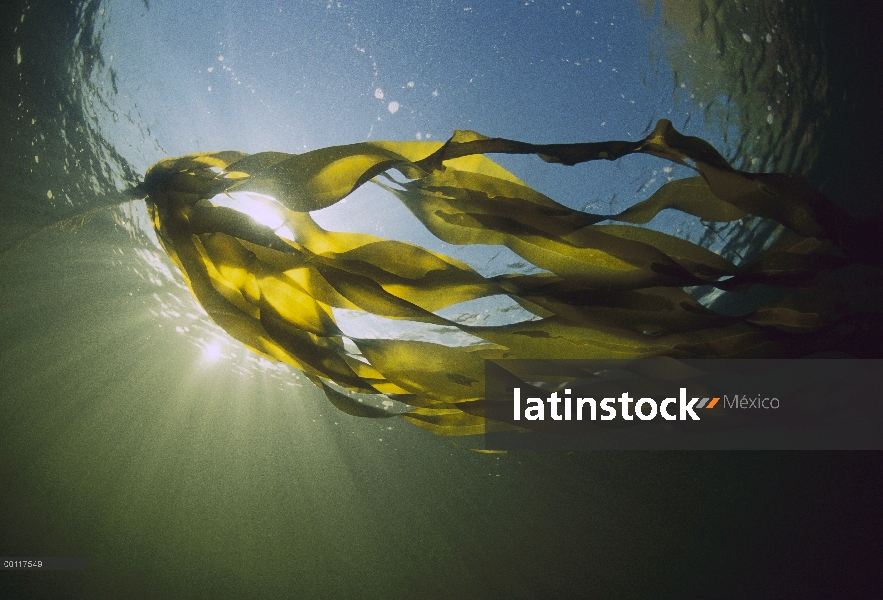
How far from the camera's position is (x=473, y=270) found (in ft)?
3.64

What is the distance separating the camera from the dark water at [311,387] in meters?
3.26

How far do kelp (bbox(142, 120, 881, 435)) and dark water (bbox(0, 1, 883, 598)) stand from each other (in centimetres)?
253

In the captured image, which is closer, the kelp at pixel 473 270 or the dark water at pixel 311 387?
the kelp at pixel 473 270

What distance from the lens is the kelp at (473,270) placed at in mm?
983

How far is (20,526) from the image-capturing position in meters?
7.15

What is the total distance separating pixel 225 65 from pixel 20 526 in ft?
33.4

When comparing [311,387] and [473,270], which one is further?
[311,387]

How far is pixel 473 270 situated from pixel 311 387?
325 inches

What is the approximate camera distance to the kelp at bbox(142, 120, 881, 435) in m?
0.98

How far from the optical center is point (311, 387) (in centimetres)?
838

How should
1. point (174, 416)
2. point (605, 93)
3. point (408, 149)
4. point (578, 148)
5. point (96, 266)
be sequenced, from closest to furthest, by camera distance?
point (578, 148) → point (408, 149) → point (605, 93) → point (96, 266) → point (174, 416)

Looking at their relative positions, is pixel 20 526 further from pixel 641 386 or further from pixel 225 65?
pixel 641 386

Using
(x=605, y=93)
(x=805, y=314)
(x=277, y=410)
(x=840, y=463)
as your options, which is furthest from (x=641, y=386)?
(x=277, y=410)

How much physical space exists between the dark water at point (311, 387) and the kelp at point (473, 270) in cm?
253
